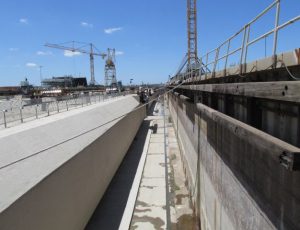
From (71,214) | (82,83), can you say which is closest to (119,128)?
(71,214)

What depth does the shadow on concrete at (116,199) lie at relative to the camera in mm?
12514

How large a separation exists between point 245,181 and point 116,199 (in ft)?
32.5

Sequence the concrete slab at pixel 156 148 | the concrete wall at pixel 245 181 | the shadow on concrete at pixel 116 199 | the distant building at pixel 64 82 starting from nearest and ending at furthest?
the concrete wall at pixel 245 181, the shadow on concrete at pixel 116 199, the concrete slab at pixel 156 148, the distant building at pixel 64 82

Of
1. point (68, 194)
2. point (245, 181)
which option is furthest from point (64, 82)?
point (245, 181)

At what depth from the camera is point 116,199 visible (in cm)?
1511

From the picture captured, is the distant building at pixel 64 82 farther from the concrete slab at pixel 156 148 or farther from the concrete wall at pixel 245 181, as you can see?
the concrete wall at pixel 245 181

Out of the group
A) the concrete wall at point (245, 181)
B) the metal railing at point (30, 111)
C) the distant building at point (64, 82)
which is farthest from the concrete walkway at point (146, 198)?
the distant building at point (64, 82)

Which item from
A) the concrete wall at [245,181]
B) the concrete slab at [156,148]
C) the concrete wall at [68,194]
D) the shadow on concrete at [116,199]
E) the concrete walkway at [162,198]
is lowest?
the concrete slab at [156,148]

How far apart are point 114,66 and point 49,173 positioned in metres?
133

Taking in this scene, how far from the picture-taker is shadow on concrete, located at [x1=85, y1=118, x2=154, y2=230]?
12.5 m

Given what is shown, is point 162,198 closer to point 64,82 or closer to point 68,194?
point 68,194

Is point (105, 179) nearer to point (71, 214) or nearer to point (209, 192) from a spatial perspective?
point (71, 214)

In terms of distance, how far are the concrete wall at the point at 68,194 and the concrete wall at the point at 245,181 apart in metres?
4.51

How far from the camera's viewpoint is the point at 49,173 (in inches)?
342
